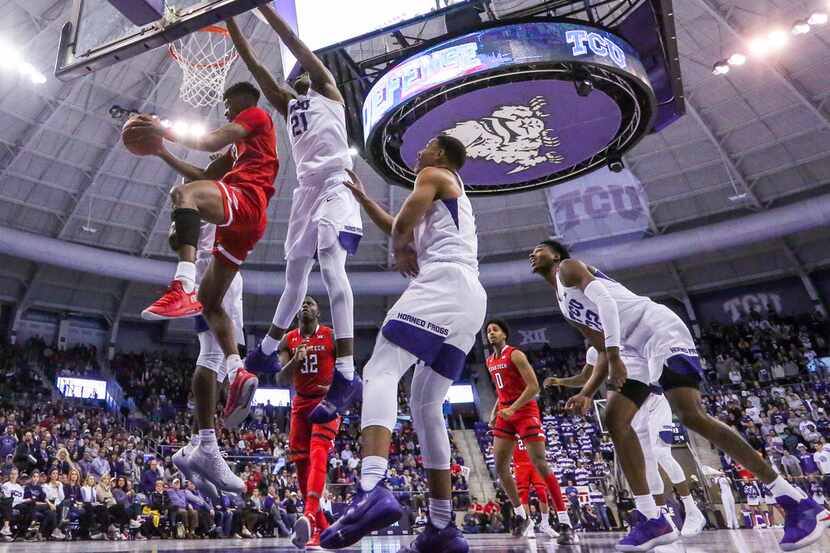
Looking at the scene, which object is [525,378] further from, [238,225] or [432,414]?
A: [238,225]

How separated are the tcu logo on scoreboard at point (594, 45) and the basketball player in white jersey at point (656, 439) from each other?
18.7 feet

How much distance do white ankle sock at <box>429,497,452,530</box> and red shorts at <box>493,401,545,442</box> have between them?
4.06 metres

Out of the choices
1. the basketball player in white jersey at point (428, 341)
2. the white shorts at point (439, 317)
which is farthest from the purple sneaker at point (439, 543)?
the white shorts at point (439, 317)

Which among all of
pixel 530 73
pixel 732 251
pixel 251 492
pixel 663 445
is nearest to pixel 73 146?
pixel 251 492

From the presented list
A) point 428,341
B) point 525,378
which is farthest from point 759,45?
point 428,341

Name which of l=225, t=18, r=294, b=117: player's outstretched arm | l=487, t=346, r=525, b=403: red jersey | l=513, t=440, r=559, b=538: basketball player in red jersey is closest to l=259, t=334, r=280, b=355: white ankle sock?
l=225, t=18, r=294, b=117: player's outstretched arm

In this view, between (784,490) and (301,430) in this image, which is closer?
(784,490)

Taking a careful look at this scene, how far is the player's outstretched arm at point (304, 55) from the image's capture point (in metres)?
4.55

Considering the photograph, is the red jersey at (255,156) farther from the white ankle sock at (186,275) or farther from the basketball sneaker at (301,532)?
the basketball sneaker at (301,532)

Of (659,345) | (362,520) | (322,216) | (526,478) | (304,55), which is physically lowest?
(362,520)

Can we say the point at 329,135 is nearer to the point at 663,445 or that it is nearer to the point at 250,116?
the point at 250,116

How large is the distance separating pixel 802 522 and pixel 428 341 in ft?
8.33

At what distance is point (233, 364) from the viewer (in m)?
4.19

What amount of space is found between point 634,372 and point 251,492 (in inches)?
428
